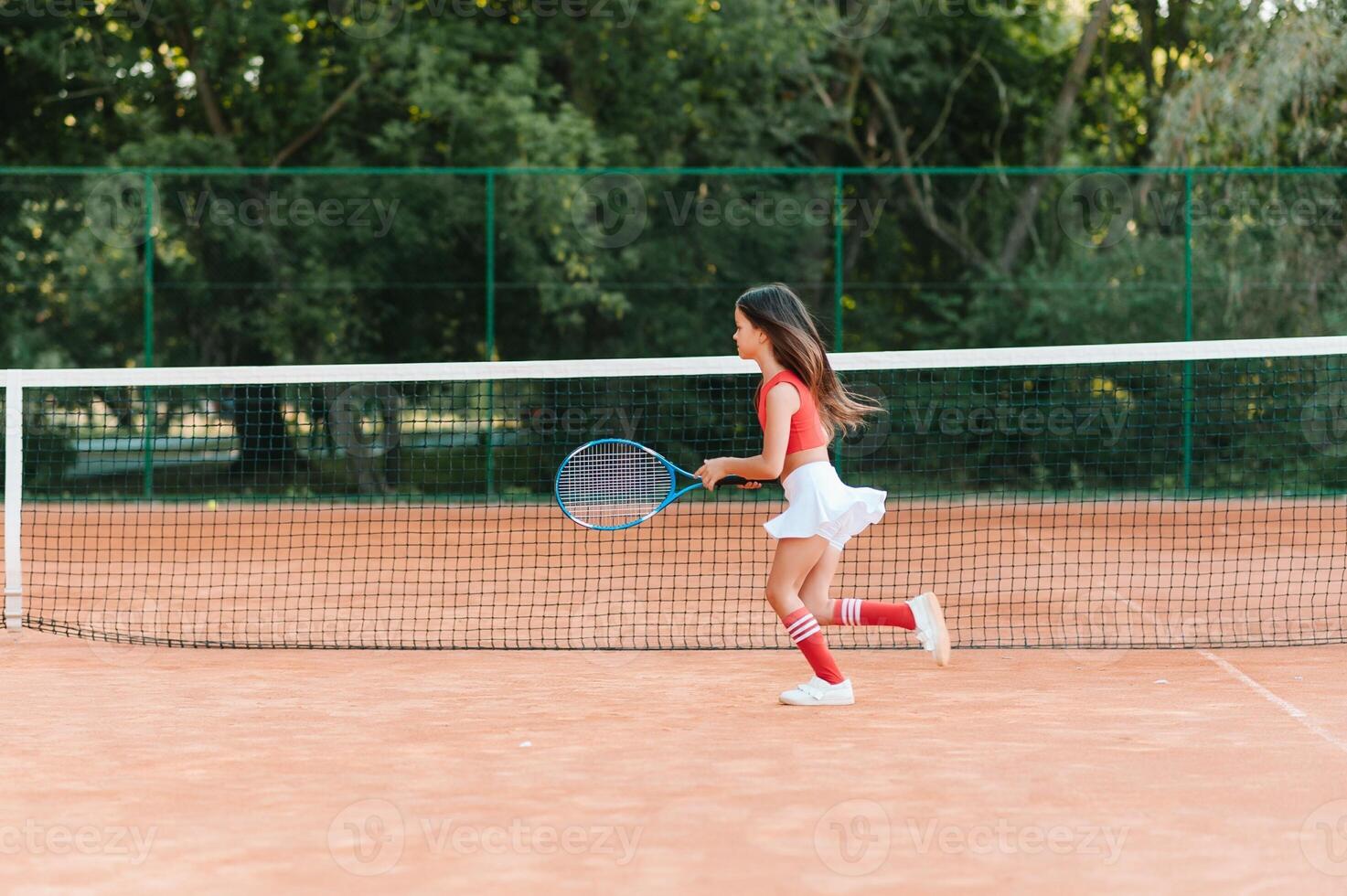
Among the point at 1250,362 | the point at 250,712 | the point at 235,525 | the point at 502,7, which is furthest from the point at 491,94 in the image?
the point at 250,712

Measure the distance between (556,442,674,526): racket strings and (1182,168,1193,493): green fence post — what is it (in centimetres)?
730

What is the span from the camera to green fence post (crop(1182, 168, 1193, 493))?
1216cm

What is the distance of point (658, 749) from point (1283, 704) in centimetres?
206

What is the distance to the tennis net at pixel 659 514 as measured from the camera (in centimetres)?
659

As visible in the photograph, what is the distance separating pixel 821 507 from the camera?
15.4ft

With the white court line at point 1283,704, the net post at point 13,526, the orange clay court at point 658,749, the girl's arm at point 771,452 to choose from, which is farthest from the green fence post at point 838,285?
the girl's arm at point 771,452

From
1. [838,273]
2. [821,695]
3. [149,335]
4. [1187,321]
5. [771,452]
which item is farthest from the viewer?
[1187,321]

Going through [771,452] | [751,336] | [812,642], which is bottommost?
[812,642]

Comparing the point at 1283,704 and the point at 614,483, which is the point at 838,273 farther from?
the point at 1283,704

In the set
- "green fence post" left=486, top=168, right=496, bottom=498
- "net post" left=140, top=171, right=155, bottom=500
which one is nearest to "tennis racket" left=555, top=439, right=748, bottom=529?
"green fence post" left=486, top=168, right=496, bottom=498

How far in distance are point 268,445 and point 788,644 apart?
756 cm

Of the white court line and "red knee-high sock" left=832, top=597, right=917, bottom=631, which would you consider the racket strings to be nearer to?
"red knee-high sock" left=832, top=597, right=917, bottom=631

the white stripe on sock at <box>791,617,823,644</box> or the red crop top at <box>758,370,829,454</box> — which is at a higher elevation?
the red crop top at <box>758,370,829,454</box>

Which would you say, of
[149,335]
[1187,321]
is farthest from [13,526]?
[1187,321]
